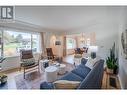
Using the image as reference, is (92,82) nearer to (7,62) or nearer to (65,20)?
(65,20)

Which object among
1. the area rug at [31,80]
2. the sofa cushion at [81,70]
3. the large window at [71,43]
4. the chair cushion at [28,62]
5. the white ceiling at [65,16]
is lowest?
the area rug at [31,80]

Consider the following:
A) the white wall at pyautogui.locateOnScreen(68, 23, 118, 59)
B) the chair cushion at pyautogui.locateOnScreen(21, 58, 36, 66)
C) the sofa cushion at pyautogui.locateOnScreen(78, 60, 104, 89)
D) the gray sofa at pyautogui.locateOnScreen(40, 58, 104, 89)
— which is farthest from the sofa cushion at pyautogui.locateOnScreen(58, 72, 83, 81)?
the chair cushion at pyautogui.locateOnScreen(21, 58, 36, 66)

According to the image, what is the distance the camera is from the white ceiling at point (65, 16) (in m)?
2.01

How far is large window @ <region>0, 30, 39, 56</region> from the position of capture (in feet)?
6.88

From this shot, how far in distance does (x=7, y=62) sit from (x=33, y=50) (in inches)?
20.9

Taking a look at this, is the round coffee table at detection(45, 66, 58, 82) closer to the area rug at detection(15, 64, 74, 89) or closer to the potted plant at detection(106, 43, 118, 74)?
the area rug at detection(15, 64, 74, 89)

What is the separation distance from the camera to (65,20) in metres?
2.35

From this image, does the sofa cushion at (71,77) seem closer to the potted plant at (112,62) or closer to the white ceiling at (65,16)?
Answer: the potted plant at (112,62)

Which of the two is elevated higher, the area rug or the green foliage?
the green foliage

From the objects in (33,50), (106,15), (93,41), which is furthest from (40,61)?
(106,15)

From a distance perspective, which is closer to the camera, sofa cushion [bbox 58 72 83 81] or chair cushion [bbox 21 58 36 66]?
sofa cushion [bbox 58 72 83 81]

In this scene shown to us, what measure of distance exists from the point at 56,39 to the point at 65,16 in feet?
1.60

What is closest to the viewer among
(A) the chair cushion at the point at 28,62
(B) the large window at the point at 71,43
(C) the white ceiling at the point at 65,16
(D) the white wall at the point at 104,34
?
(C) the white ceiling at the point at 65,16

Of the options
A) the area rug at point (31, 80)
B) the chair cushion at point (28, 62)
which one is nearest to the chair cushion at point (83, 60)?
the area rug at point (31, 80)
